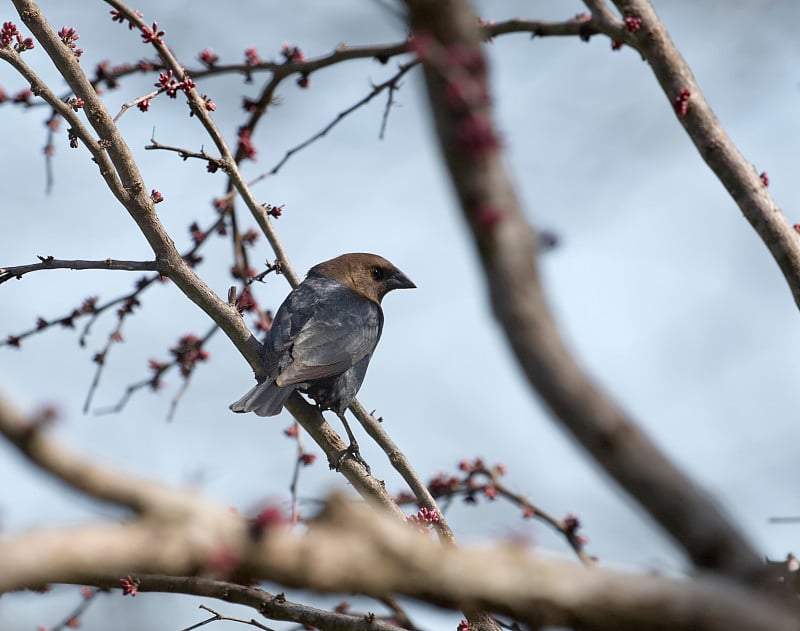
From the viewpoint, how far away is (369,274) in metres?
6.59

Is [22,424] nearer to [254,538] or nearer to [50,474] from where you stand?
[50,474]

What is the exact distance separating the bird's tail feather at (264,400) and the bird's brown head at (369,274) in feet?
5.78

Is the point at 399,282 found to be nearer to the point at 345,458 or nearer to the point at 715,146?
the point at 345,458

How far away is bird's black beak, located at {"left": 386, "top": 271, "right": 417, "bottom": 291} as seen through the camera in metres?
6.60

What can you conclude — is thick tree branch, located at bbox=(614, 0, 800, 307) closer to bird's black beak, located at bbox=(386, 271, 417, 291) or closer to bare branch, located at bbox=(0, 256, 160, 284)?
bare branch, located at bbox=(0, 256, 160, 284)

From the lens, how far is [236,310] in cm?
404

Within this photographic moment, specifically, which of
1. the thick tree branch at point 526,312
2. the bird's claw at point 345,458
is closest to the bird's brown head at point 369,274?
the bird's claw at point 345,458

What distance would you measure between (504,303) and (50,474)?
646 millimetres

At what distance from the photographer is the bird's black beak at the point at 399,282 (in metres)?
6.60

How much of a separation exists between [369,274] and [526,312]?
5.32 meters

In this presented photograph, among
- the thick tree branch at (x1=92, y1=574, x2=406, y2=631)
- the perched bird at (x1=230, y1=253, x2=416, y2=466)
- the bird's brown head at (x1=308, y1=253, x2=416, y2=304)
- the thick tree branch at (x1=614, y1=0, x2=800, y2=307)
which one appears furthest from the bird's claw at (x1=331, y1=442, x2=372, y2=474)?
the bird's brown head at (x1=308, y1=253, x2=416, y2=304)

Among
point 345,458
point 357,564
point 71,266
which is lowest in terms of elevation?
point 357,564

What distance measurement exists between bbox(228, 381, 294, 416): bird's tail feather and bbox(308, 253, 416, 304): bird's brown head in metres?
1.76

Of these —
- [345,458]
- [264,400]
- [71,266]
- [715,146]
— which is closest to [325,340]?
[264,400]
